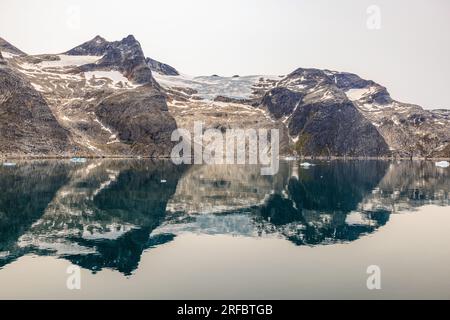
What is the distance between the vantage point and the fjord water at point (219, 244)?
36.3 m

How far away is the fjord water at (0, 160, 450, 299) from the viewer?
36.3 metres

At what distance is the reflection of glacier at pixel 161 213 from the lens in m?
50.8

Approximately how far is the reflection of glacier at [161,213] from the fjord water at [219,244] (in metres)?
0.22

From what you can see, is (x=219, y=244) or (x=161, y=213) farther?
(x=161, y=213)

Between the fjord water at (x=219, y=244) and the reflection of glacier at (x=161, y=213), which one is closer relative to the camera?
the fjord water at (x=219, y=244)

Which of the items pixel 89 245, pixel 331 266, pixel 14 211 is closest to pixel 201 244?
pixel 89 245

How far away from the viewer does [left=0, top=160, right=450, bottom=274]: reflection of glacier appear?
50.8 m

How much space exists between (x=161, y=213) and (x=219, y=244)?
23847mm

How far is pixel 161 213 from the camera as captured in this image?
74.3 metres

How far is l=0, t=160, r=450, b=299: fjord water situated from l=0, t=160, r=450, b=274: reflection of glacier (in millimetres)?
224

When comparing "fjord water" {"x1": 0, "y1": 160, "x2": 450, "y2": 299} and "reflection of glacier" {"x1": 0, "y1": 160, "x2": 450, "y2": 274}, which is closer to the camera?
"fjord water" {"x1": 0, "y1": 160, "x2": 450, "y2": 299}

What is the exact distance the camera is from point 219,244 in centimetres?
5306

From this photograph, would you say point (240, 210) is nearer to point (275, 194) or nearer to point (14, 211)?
point (275, 194)
